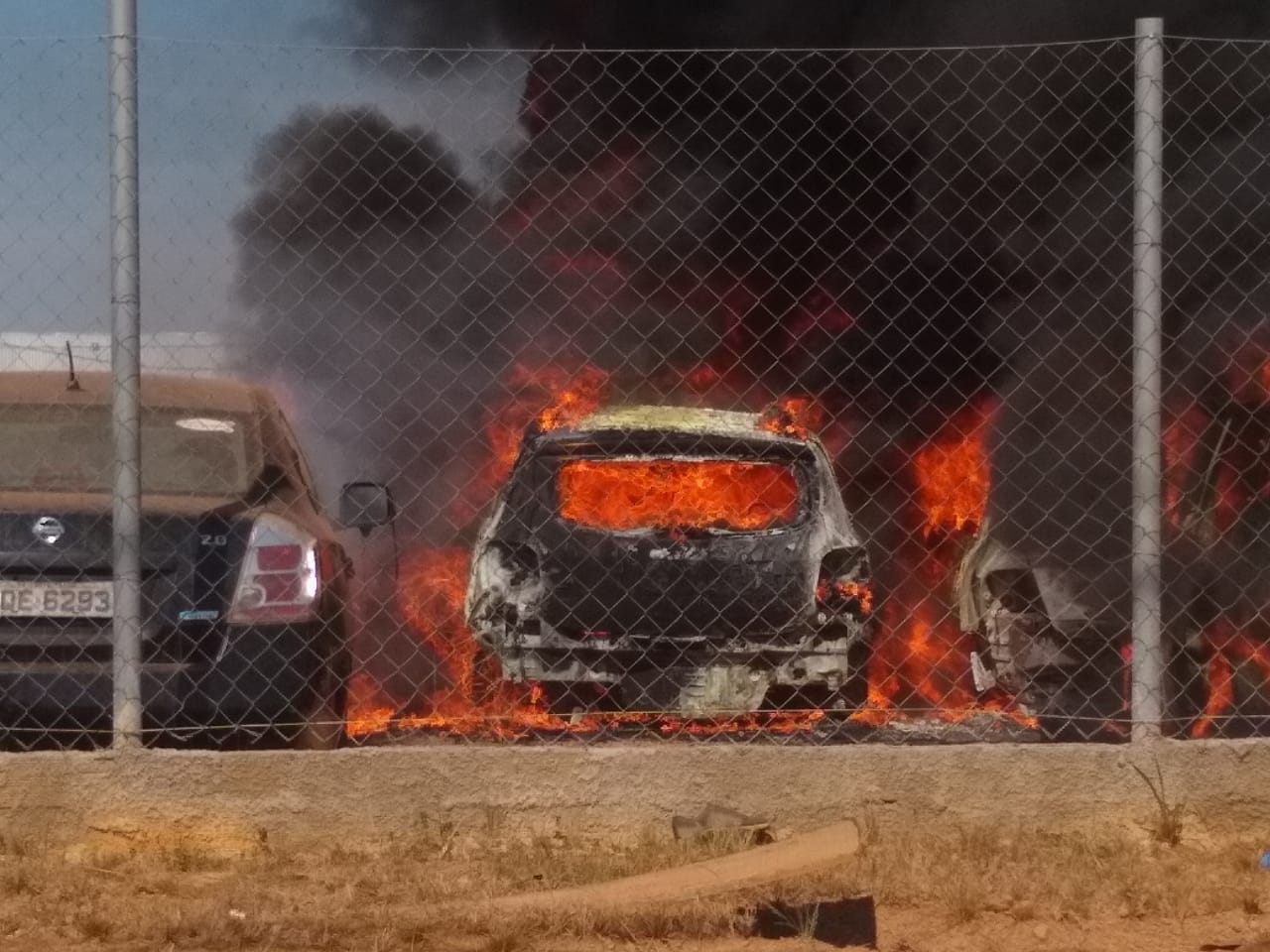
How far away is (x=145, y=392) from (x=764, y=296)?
4.02 meters

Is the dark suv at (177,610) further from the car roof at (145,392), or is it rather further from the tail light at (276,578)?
the car roof at (145,392)

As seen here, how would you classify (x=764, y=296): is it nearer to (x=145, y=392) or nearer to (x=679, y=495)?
(x=679, y=495)

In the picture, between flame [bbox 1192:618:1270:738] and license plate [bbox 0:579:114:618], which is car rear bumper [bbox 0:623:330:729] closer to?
license plate [bbox 0:579:114:618]

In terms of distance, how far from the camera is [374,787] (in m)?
5.30

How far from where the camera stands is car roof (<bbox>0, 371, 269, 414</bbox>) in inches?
256

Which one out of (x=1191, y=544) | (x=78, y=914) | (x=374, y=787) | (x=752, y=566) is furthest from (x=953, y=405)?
(x=78, y=914)

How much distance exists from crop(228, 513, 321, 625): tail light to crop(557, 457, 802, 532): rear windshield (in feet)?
3.89

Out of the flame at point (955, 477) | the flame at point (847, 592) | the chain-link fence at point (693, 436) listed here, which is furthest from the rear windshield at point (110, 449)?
the flame at point (955, 477)

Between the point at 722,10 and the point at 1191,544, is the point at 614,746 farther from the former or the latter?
the point at 722,10

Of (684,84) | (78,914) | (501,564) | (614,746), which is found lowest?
(78,914)

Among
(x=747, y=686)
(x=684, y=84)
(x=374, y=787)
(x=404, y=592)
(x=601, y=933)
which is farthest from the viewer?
(x=684, y=84)

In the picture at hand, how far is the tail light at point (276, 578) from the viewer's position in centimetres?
559

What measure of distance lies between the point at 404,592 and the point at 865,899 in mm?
4243

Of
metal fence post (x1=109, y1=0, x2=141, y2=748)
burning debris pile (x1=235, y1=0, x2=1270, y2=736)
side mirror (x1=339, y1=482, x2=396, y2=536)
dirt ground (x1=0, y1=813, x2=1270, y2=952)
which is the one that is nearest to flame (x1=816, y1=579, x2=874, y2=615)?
burning debris pile (x1=235, y1=0, x2=1270, y2=736)
